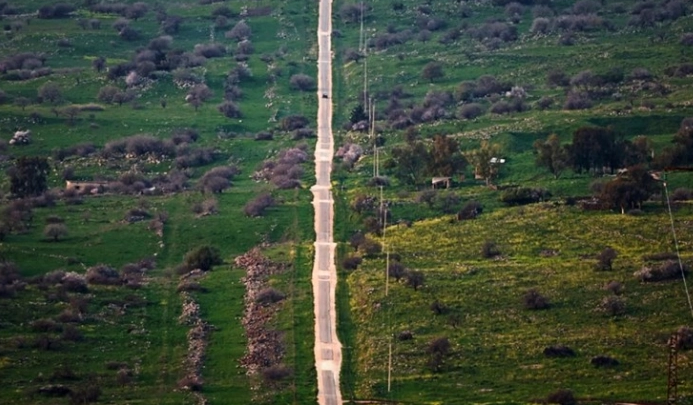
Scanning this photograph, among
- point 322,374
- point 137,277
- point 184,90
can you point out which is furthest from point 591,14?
point 322,374

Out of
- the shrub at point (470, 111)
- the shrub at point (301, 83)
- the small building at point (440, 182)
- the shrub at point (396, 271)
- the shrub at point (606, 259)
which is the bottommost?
the shrub at point (396, 271)

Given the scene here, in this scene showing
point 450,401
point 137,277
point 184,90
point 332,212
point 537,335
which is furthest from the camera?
point 184,90

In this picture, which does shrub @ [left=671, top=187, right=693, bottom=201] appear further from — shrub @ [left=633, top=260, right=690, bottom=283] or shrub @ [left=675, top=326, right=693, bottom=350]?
shrub @ [left=675, top=326, right=693, bottom=350]

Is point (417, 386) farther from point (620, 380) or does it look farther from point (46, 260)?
point (46, 260)

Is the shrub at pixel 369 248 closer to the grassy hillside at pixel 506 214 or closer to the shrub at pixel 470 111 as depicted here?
the grassy hillside at pixel 506 214

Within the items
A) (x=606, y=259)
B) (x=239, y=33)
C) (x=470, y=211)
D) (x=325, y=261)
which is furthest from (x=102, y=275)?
(x=239, y=33)

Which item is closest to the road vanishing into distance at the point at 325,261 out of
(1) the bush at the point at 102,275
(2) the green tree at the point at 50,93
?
(1) the bush at the point at 102,275
